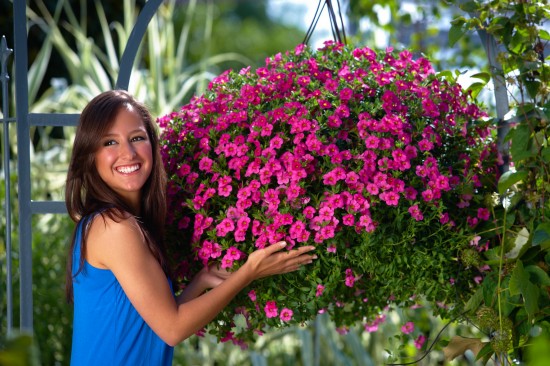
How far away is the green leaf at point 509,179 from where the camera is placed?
1582 mm

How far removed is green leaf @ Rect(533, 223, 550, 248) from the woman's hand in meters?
0.45

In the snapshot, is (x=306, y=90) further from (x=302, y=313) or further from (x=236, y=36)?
(x=236, y=36)

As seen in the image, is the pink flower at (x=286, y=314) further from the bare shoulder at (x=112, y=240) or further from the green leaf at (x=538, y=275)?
the green leaf at (x=538, y=275)

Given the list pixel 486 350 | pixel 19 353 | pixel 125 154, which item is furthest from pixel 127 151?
pixel 19 353

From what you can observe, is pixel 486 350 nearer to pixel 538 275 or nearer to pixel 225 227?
pixel 538 275

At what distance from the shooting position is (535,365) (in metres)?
0.44

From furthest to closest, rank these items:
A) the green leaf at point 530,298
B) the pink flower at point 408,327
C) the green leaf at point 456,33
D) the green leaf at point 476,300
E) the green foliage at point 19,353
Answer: the pink flower at point 408,327 < the green leaf at point 456,33 < the green leaf at point 476,300 < the green leaf at point 530,298 < the green foliage at point 19,353

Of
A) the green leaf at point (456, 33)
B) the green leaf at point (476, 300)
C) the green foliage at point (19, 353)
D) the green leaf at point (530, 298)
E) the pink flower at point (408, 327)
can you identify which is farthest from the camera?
the pink flower at point (408, 327)

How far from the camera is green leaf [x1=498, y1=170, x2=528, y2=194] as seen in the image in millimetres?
1582

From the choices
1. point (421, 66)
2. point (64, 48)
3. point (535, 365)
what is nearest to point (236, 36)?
point (64, 48)

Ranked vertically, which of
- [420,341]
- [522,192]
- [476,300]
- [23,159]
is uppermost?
[23,159]

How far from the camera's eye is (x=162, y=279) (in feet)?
5.26

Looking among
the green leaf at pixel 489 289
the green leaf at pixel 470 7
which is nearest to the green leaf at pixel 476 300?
the green leaf at pixel 489 289

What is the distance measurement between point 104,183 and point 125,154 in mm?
103
